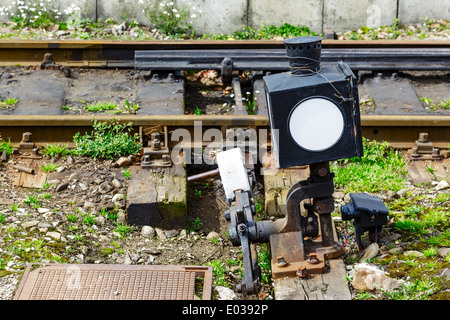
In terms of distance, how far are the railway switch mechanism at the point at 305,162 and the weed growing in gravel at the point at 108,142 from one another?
1688 mm

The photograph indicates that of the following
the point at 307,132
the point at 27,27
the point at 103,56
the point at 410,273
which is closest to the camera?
the point at 307,132

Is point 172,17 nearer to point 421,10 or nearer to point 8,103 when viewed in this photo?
point 8,103

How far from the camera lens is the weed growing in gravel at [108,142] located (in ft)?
21.9

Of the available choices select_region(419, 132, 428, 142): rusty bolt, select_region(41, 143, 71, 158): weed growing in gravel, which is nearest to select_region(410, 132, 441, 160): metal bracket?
select_region(419, 132, 428, 142): rusty bolt

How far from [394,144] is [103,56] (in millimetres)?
3816

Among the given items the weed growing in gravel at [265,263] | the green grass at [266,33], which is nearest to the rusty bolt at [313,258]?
the weed growing in gravel at [265,263]

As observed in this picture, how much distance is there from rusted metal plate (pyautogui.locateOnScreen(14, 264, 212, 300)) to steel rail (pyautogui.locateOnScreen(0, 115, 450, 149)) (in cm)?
219

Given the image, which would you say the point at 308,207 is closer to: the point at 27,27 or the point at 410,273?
the point at 410,273

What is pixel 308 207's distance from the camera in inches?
197

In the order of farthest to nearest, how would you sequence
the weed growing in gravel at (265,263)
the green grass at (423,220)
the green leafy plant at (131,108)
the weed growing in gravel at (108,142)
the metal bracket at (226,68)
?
the metal bracket at (226,68) → the green leafy plant at (131,108) → the weed growing in gravel at (108,142) → the green grass at (423,220) → the weed growing in gravel at (265,263)

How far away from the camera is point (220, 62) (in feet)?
26.9

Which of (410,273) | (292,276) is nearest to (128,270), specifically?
(292,276)

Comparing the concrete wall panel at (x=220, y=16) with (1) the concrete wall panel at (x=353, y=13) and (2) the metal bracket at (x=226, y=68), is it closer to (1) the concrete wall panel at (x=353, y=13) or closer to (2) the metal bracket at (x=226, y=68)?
(1) the concrete wall panel at (x=353, y=13)

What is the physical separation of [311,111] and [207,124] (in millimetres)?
2367
